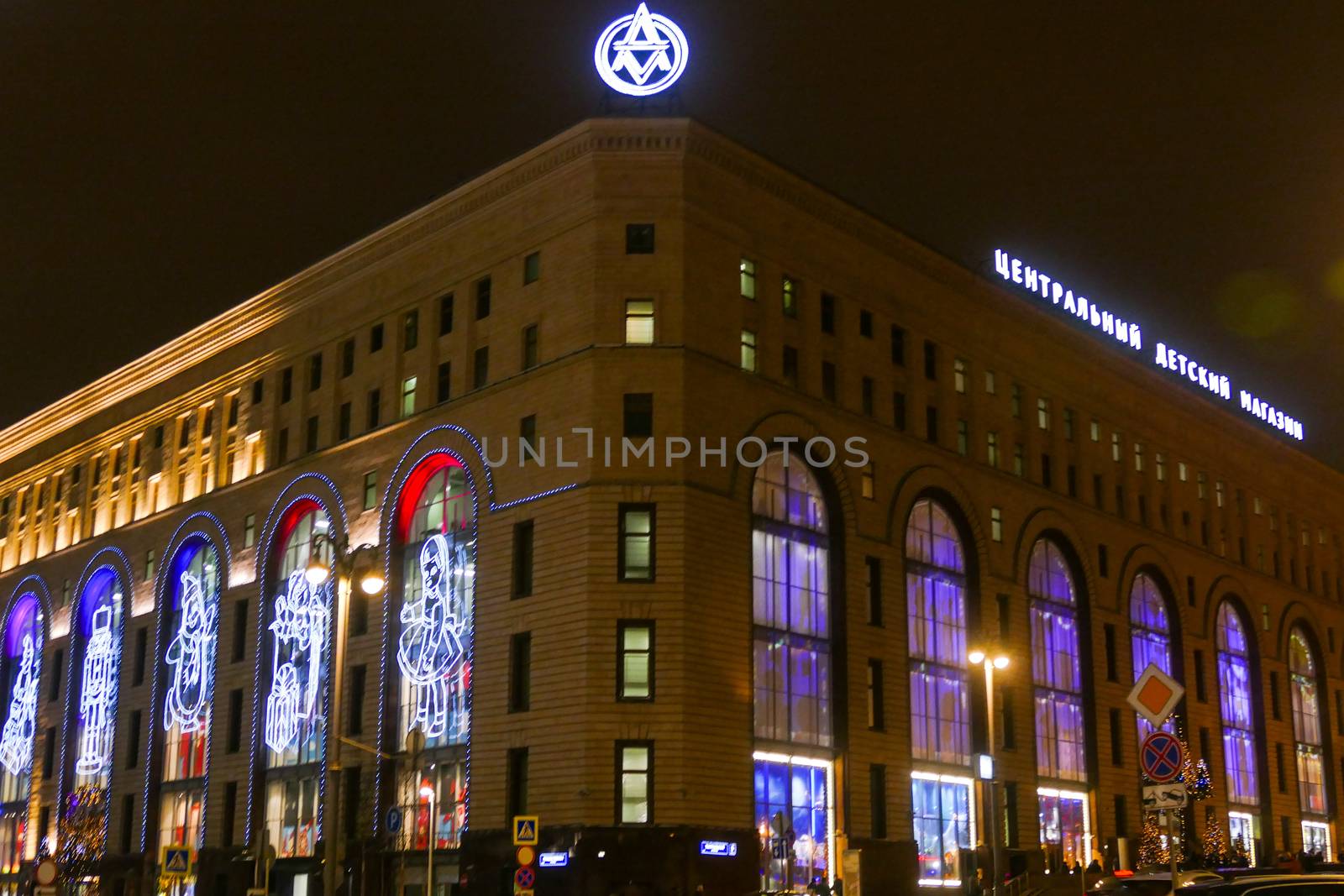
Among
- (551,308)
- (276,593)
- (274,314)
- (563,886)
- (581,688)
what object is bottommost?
(563,886)

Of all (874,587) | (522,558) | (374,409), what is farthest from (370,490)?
(874,587)

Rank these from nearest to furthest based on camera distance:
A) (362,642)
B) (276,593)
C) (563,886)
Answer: (563,886) → (362,642) → (276,593)

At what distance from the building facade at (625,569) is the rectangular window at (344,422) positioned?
0.19m

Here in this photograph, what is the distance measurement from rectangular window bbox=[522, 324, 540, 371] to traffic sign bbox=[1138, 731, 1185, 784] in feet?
128

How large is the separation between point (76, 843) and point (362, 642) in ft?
69.0

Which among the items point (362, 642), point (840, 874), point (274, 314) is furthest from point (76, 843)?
point (840, 874)

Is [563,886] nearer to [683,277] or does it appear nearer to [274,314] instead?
[683,277]

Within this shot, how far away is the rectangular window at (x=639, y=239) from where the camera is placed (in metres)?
56.7

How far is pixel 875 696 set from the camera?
6125 cm

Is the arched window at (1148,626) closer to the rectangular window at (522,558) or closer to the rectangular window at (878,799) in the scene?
the rectangular window at (878,799)

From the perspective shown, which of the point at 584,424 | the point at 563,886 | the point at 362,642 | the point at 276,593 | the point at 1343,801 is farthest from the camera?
the point at 1343,801

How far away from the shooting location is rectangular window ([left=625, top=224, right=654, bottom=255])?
5669 centimetres

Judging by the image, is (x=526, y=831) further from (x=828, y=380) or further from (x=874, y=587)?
(x=828, y=380)

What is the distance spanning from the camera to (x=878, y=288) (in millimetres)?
65750
